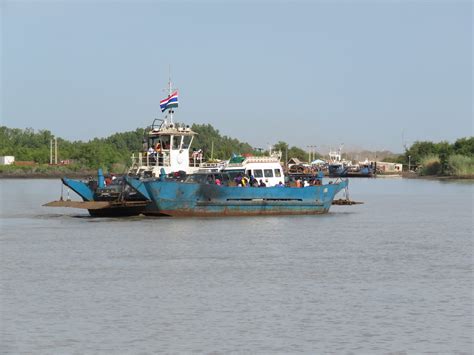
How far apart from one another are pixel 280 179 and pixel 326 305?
86.8 feet

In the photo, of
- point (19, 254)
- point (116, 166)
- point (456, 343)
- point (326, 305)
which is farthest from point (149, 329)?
point (116, 166)

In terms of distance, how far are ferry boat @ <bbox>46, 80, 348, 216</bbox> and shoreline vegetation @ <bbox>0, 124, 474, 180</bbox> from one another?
8769 centimetres

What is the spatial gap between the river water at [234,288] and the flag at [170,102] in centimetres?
897

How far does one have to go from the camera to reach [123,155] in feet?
581

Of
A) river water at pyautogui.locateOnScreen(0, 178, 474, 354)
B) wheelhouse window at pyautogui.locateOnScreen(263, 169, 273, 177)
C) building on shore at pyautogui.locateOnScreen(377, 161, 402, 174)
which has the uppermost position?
building on shore at pyautogui.locateOnScreen(377, 161, 402, 174)

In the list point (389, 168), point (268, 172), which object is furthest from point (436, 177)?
point (268, 172)

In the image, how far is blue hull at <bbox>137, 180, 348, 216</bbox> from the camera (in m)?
45.8

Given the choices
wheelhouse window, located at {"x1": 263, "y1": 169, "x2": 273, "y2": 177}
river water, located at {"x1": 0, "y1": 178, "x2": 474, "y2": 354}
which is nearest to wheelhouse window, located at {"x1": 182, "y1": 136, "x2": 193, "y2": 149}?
wheelhouse window, located at {"x1": 263, "y1": 169, "x2": 273, "y2": 177}

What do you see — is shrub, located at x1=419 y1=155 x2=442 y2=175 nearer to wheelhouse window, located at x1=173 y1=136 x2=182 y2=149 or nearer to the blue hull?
wheelhouse window, located at x1=173 y1=136 x2=182 y2=149

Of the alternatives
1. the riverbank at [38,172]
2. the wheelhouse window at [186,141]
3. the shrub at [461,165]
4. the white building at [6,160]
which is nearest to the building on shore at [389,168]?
the shrub at [461,165]

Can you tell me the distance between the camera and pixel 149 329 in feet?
68.1

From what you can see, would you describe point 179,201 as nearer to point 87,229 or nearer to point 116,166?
point 87,229

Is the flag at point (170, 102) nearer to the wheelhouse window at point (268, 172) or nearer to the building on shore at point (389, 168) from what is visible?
the wheelhouse window at point (268, 172)

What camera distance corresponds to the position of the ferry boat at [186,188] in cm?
4597
